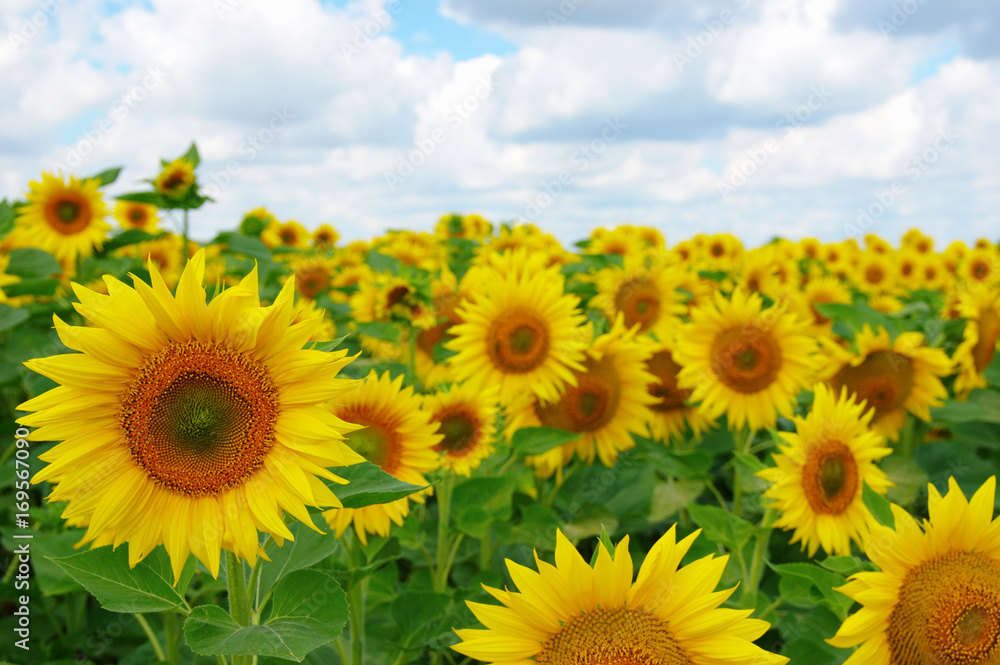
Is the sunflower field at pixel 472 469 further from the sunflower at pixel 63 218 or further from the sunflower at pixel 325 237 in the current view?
the sunflower at pixel 325 237

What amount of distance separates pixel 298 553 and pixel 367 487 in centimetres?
42

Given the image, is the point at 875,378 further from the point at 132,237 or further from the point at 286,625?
the point at 132,237

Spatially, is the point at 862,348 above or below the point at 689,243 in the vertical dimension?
below

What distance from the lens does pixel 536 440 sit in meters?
3.19

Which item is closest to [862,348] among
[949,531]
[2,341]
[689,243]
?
[949,531]

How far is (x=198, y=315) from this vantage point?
61.1 inches

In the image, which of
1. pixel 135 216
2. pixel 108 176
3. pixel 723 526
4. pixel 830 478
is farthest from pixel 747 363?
pixel 135 216

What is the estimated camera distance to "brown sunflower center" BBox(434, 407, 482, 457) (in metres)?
3.12

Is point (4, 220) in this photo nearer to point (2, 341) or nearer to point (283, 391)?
point (2, 341)

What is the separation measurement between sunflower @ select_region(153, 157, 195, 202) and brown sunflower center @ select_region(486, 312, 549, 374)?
2.13 metres

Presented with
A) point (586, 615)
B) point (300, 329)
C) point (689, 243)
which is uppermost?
point (689, 243)

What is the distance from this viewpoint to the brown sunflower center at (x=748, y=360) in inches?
153

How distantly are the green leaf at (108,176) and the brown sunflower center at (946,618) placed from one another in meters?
5.38

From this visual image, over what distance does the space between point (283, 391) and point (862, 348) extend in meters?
3.25
